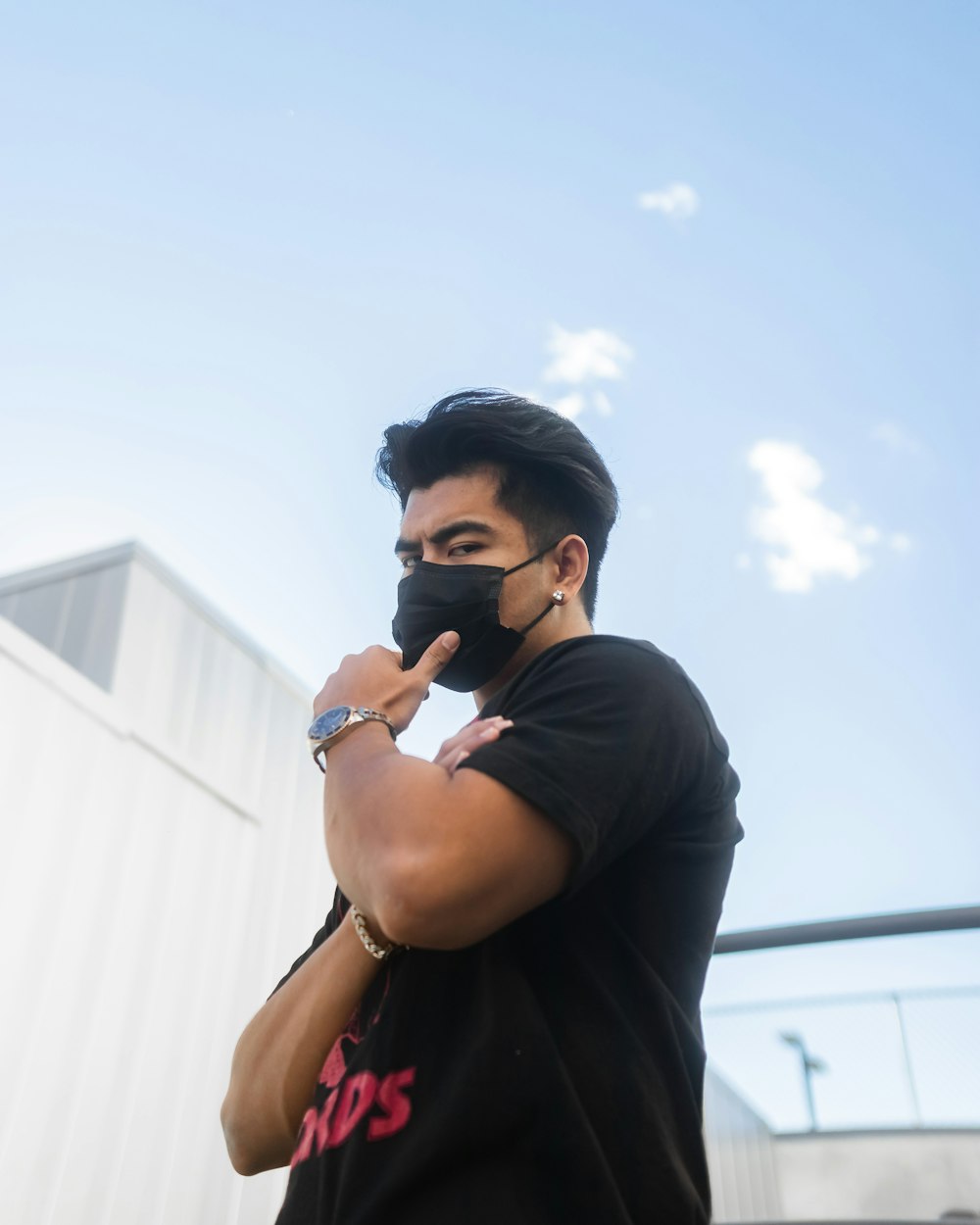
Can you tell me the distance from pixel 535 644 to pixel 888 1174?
13.8 ft

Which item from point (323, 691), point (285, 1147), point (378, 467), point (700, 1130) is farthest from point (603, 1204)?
point (378, 467)

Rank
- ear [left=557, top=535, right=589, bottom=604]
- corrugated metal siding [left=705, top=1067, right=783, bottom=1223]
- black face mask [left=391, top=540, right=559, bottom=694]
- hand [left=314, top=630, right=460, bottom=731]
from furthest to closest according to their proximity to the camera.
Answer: corrugated metal siding [left=705, top=1067, right=783, bottom=1223] < ear [left=557, top=535, right=589, bottom=604] < black face mask [left=391, top=540, right=559, bottom=694] < hand [left=314, top=630, right=460, bottom=731]

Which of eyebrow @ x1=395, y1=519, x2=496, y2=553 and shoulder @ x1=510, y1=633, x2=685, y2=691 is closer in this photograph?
shoulder @ x1=510, y1=633, x2=685, y2=691

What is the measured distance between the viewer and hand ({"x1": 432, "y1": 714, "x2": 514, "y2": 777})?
1.05 meters

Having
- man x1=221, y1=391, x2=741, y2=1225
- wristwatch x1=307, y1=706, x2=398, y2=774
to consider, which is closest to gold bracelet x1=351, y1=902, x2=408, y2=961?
man x1=221, y1=391, x2=741, y2=1225

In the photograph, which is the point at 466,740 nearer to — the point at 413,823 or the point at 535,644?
the point at 413,823

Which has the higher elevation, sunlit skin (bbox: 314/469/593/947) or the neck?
the neck

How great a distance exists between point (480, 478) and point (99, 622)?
3.37 m

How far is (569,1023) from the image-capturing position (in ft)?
3.20

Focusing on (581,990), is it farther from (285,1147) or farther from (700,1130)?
(285,1147)

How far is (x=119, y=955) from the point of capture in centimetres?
406

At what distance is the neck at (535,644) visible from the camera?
1.47 m

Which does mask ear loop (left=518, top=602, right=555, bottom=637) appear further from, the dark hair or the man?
the man

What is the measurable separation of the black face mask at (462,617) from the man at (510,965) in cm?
14
